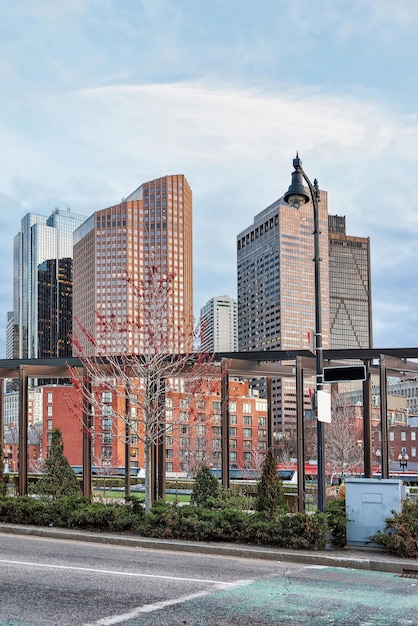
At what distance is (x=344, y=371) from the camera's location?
16.0 meters

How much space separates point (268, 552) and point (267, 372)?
50.2 ft

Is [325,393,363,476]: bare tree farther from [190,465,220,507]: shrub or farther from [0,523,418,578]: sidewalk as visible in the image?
[0,523,418,578]: sidewalk

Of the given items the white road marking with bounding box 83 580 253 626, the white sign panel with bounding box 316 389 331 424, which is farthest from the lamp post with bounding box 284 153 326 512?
the white road marking with bounding box 83 580 253 626

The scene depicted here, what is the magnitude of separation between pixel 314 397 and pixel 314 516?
8.01 ft

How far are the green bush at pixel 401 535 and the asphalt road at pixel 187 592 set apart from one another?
1.15 meters

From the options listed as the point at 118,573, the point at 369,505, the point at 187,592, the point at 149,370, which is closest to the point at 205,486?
the point at 149,370

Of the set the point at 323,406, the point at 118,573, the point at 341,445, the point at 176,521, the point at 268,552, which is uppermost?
the point at 323,406

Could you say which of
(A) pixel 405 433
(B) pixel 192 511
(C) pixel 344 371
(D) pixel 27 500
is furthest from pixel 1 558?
(A) pixel 405 433

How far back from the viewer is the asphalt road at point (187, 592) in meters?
9.17

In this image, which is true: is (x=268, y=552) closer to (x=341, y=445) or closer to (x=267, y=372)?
(x=267, y=372)

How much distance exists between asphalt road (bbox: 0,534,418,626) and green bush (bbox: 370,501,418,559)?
45.3 inches

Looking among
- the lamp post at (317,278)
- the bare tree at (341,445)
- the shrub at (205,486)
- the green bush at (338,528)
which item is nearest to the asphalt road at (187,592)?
the green bush at (338,528)

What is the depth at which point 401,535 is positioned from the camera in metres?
13.9

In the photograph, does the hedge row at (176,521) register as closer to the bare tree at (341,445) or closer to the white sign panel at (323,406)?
the white sign panel at (323,406)
